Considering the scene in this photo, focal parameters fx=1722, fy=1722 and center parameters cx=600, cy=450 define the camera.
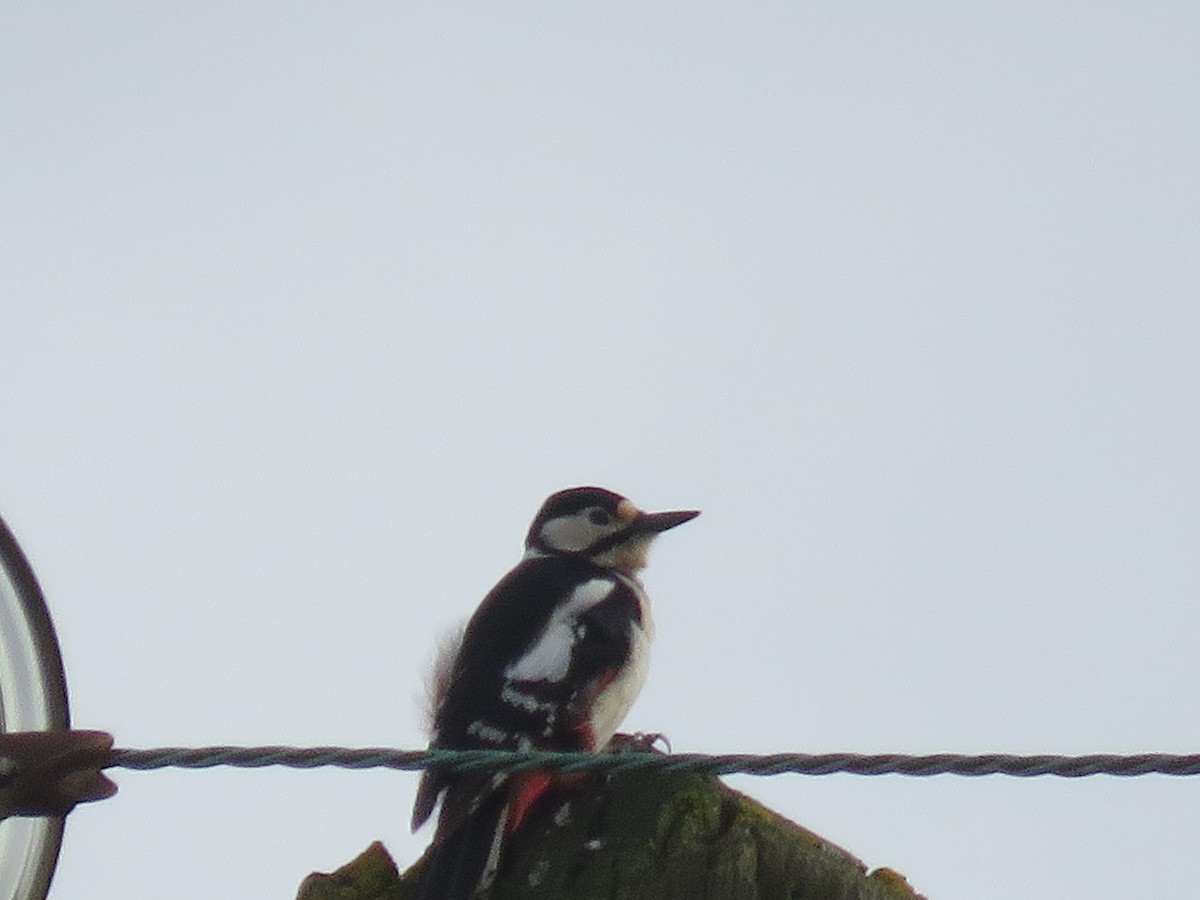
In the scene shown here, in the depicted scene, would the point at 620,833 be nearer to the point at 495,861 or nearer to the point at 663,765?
the point at 663,765

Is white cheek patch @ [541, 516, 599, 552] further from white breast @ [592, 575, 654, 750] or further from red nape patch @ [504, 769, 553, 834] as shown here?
red nape patch @ [504, 769, 553, 834]

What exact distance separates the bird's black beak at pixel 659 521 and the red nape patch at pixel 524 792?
253 centimetres

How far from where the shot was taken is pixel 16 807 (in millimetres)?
2422

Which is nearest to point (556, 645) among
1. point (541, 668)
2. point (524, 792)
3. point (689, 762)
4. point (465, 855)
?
point (541, 668)

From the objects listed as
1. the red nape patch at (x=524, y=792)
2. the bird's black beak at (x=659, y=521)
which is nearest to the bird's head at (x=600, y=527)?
the bird's black beak at (x=659, y=521)

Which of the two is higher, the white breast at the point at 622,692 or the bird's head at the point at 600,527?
the bird's head at the point at 600,527

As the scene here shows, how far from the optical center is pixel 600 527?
5.87 m

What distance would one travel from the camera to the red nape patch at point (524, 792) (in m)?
2.73

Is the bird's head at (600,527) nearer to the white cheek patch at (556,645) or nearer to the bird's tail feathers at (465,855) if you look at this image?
the white cheek patch at (556,645)

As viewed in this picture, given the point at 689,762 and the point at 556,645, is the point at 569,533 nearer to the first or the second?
the point at 556,645

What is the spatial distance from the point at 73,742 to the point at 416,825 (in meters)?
1.45

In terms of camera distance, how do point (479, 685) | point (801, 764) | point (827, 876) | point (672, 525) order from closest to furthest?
Result: point (827, 876), point (801, 764), point (479, 685), point (672, 525)

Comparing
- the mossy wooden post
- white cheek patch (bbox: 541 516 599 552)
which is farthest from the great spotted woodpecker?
the mossy wooden post

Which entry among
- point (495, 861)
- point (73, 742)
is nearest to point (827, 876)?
point (495, 861)
